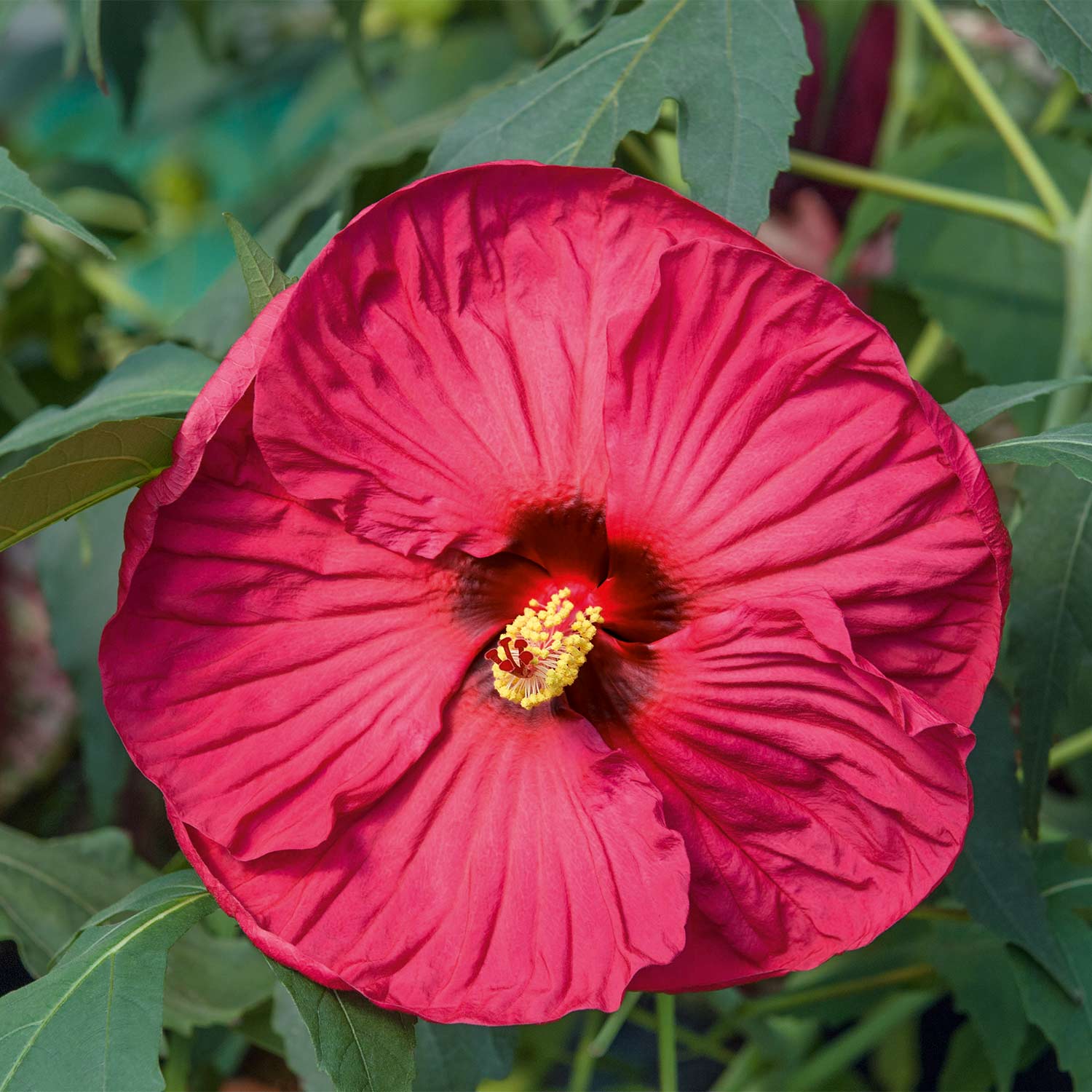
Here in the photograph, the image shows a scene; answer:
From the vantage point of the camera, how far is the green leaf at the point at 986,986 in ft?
1.65

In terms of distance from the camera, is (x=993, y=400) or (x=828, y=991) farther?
(x=828, y=991)

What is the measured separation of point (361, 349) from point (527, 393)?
0.14 ft

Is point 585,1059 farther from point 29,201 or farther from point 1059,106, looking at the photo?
point 1059,106

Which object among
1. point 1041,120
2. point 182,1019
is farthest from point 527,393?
point 1041,120

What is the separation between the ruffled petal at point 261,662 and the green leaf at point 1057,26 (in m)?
0.25

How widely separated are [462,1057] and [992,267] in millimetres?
508

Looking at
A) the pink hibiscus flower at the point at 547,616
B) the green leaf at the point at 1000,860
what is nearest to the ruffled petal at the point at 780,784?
the pink hibiscus flower at the point at 547,616

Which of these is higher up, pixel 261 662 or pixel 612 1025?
pixel 261 662

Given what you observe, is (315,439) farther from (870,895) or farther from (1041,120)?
(1041,120)

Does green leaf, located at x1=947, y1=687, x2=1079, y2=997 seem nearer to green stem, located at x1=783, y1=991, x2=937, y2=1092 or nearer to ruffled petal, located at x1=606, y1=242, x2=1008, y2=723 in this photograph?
ruffled petal, located at x1=606, y1=242, x2=1008, y2=723

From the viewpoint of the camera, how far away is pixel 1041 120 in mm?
845

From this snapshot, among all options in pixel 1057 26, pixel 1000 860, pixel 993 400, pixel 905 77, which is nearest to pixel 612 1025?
pixel 1000 860

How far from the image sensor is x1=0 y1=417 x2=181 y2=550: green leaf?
319mm

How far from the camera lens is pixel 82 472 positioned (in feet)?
1.07
